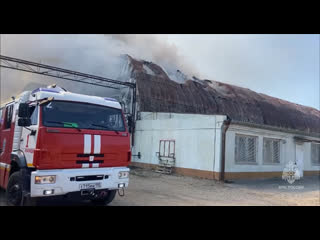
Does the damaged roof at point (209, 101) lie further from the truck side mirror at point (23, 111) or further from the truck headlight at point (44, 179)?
the truck headlight at point (44, 179)

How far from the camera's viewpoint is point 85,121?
5676mm

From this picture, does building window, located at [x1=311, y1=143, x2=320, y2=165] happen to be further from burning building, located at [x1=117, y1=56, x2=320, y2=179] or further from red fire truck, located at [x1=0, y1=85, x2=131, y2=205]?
red fire truck, located at [x1=0, y1=85, x2=131, y2=205]

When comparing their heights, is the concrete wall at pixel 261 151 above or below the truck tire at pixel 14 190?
above

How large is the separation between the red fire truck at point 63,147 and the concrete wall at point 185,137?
7.67 metres

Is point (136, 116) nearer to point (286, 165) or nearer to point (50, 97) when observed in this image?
point (286, 165)

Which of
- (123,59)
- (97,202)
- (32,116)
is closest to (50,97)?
(32,116)

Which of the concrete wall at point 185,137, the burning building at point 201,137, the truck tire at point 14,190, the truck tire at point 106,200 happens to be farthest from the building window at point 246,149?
the truck tire at point 14,190

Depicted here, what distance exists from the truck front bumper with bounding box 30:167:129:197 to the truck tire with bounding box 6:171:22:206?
0.67 m

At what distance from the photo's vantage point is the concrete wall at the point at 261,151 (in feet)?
42.9

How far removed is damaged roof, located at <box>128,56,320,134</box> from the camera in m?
22.5

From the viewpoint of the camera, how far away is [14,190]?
5629 millimetres

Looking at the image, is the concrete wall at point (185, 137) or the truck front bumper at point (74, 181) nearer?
the truck front bumper at point (74, 181)

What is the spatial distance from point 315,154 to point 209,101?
10.3 m
